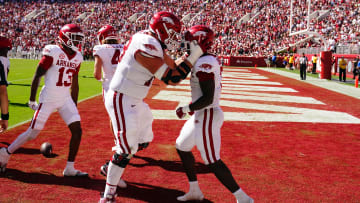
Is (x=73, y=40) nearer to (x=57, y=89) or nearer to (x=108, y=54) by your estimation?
(x=57, y=89)

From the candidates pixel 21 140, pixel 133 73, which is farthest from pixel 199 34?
pixel 21 140

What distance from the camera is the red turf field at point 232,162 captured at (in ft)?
13.1

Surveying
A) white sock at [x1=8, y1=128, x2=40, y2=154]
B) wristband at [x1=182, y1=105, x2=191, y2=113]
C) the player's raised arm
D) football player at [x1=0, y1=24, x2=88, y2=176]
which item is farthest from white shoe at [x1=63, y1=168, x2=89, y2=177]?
the player's raised arm

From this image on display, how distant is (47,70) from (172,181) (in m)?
2.18

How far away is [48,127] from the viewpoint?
283 inches


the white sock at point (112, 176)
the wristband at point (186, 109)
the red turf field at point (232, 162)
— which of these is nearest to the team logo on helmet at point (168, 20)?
the wristband at point (186, 109)

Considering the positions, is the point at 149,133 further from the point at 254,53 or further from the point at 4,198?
the point at 254,53

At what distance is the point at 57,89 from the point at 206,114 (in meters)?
2.10

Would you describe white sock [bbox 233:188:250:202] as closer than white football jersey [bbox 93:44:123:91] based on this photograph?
Yes

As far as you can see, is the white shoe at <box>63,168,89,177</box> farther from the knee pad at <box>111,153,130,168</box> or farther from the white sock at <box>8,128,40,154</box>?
the knee pad at <box>111,153,130,168</box>

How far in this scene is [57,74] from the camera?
440 centimetres

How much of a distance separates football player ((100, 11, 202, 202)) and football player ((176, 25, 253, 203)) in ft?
0.41

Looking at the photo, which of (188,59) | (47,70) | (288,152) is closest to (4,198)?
(47,70)

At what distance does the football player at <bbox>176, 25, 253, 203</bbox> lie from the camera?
333cm
